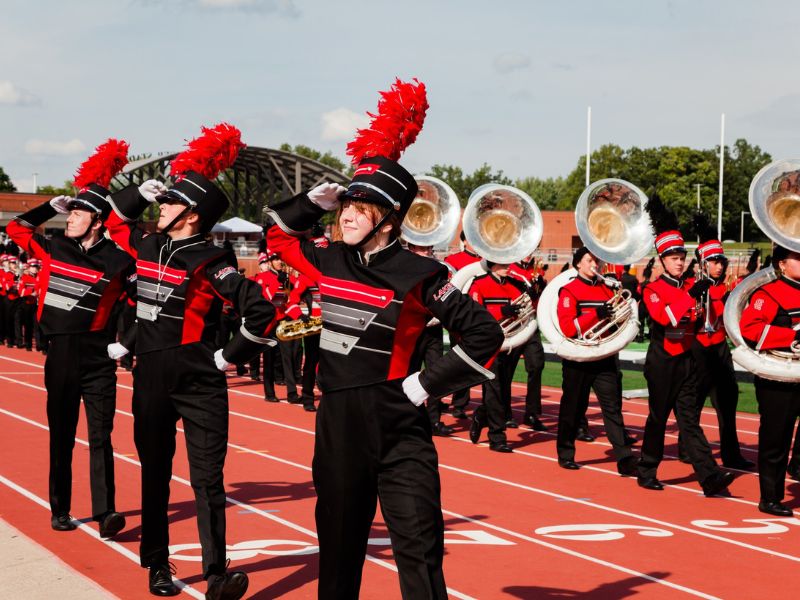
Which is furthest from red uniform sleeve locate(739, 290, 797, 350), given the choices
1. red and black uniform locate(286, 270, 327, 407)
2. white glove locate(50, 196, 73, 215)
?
red and black uniform locate(286, 270, 327, 407)

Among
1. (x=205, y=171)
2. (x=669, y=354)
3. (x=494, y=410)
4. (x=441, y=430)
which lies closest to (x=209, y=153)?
(x=205, y=171)

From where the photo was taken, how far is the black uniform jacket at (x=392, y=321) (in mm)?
4082

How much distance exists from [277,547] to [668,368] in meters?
3.85

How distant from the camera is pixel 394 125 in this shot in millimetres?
4676

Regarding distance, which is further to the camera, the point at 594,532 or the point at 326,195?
the point at 594,532

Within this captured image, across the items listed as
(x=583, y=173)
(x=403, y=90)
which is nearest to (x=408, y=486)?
(x=403, y=90)

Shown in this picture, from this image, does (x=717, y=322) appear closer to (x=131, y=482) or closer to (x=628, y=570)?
(x=628, y=570)

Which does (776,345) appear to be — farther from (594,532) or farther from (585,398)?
(585,398)

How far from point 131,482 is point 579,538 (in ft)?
12.4

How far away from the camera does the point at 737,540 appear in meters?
7.29

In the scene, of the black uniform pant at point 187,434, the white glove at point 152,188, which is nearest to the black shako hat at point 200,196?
the white glove at point 152,188

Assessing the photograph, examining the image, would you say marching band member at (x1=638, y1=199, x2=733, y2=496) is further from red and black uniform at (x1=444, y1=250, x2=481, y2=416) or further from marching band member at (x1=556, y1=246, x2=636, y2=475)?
red and black uniform at (x1=444, y1=250, x2=481, y2=416)

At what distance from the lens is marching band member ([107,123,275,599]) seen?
5.67 m

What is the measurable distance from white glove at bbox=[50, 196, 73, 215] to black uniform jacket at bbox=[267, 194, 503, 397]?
3678 millimetres
